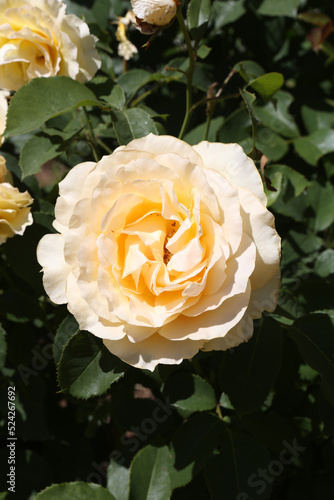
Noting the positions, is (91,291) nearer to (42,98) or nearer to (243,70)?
(42,98)

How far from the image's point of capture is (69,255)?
2.75 ft

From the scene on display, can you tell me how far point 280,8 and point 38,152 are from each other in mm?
995

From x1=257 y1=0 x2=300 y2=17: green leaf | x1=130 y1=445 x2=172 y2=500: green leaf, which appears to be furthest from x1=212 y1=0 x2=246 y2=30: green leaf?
x1=130 y1=445 x2=172 y2=500: green leaf

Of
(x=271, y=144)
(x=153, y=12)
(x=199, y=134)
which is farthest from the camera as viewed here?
(x=271, y=144)

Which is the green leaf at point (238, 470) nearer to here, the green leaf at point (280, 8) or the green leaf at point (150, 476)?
the green leaf at point (150, 476)

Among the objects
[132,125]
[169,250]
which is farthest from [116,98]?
[169,250]

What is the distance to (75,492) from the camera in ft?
3.90

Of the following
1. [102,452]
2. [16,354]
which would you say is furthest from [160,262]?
[102,452]

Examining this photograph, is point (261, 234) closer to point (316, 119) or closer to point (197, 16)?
point (197, 16)

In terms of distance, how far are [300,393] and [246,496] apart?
432mm

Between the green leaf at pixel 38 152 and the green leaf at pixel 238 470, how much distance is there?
0.81 meters

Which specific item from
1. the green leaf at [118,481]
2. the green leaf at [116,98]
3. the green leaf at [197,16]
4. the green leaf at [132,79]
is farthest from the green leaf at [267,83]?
the green leaf at [118,481]

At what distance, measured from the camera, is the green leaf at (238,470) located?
1135mm

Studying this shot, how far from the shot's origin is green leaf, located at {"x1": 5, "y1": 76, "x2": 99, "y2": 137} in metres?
Answer: 1.02
